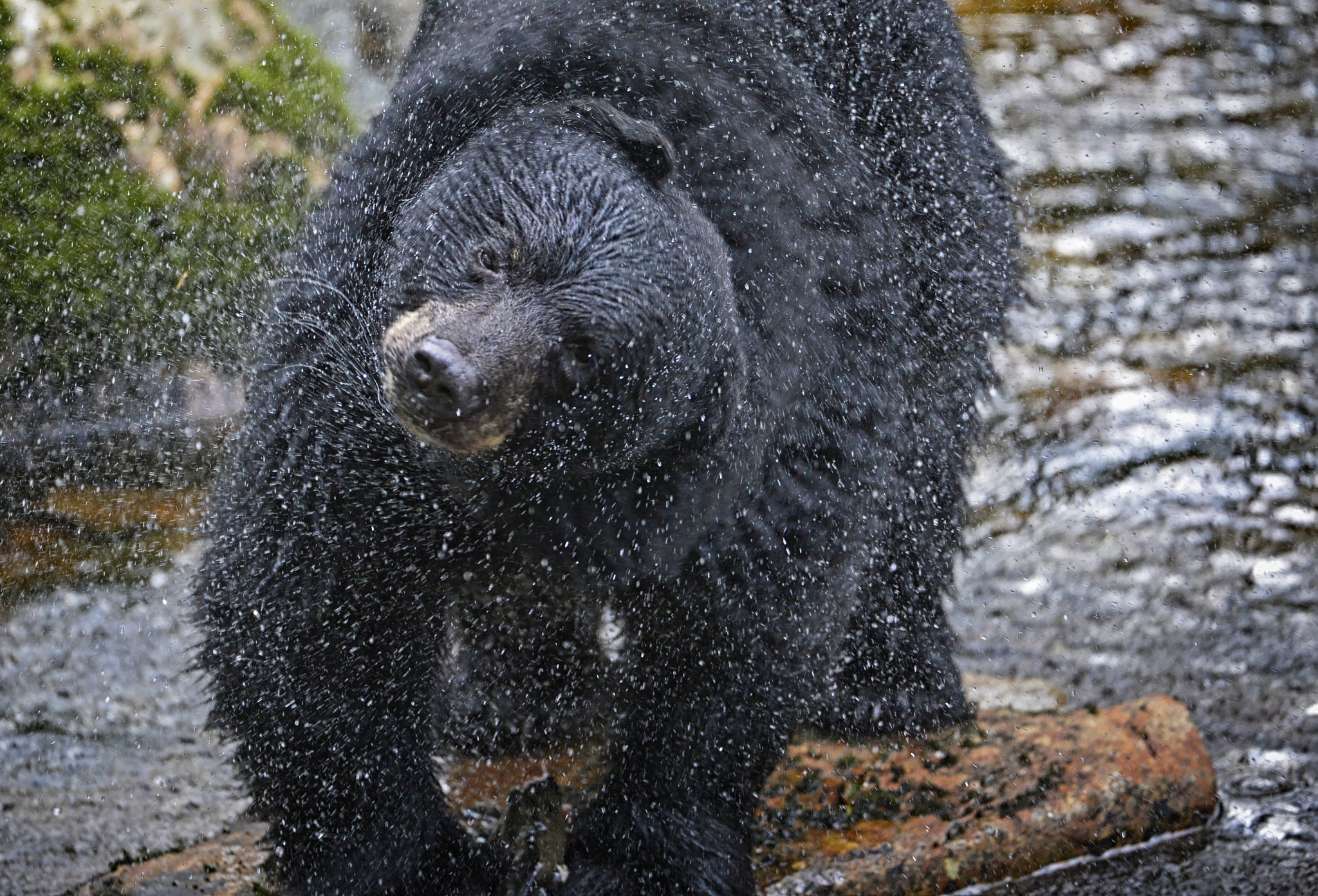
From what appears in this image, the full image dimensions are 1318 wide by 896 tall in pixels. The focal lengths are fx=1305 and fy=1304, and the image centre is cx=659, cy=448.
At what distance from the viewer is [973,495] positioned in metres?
5.06

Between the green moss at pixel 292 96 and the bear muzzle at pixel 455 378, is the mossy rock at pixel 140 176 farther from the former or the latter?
the bear muzzle at pixel 455 378

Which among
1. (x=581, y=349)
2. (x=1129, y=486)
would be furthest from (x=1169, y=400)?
(x=581, y=349)

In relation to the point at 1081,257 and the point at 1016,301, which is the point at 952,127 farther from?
the point at 1081,257

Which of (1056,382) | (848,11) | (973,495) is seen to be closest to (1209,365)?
(1056,382)

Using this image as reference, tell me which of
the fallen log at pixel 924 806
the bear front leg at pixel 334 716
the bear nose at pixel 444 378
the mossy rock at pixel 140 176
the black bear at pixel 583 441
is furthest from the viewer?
the mossy rock at pixel 140 176

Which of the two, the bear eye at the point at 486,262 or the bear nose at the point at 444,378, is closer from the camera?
the bear nose at the point at 444,378

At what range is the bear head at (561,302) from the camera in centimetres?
214

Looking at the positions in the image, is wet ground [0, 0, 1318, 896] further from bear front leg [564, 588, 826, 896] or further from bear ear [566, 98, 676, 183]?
bear ear [566, 98, 676, 183]

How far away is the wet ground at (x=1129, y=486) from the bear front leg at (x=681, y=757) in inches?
→ 30.6

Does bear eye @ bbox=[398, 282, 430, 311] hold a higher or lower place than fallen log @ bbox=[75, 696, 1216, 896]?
higher

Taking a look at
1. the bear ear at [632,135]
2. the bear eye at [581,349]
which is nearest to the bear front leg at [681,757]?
the bear eye at [581,349]

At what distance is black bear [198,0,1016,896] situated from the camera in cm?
226

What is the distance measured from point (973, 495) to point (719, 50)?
2735mm

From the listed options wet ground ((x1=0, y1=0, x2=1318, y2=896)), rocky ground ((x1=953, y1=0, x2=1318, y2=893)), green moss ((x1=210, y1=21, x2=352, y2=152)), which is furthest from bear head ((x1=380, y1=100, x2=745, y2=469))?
green moss ((x1=210, y1=21, x2=352, y2=152))
